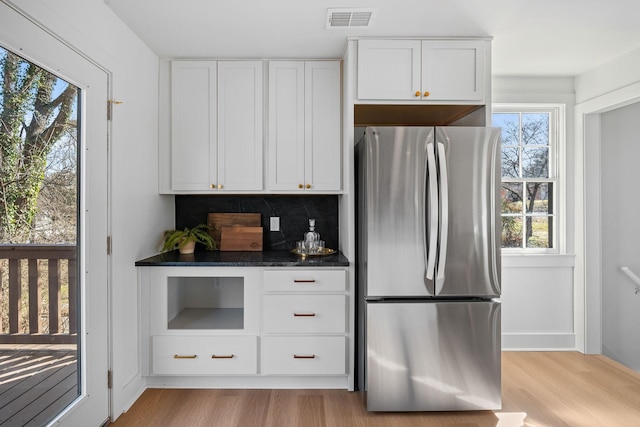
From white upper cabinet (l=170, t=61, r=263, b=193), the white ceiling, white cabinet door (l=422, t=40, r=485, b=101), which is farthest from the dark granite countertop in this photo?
the white ceiling

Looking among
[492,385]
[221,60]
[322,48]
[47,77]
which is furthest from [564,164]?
[47,77]

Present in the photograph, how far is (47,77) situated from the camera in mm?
1675

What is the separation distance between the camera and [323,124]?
2.88m

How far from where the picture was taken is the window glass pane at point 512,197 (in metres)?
3.42

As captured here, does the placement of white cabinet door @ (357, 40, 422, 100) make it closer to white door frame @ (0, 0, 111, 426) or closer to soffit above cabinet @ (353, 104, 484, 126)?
soffit above cabinet @ (353, 104, 484, 126)

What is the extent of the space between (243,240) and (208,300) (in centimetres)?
59

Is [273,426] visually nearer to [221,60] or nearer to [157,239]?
[157,239]

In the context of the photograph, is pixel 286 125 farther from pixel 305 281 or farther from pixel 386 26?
pixel 305 281

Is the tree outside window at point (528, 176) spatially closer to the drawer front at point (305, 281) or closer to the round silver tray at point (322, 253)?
the round silver tray at point (322, 253)

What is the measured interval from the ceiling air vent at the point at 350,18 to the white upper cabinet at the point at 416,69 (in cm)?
19

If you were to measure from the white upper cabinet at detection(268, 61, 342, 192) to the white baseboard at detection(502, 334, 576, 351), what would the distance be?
208 cm

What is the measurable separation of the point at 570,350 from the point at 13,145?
159 inches

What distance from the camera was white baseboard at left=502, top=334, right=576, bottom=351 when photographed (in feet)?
11.0

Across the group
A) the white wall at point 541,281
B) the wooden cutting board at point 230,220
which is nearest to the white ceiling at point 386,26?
the white wall at point 541,281
